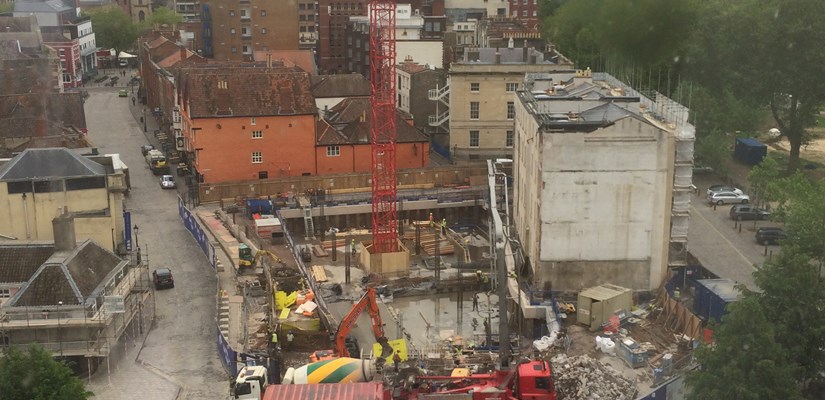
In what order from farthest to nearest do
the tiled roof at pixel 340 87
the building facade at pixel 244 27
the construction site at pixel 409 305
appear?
the building facade at pixel 244 27 → the tiled roof at pixel 340 87 → the construction site at pixel 409 305

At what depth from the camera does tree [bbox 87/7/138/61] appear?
316 ft

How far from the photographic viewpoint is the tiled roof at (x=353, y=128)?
46781 mm

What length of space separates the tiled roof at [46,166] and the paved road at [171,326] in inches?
185

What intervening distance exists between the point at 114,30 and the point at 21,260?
7350cm

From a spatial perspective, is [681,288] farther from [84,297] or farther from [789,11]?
[789,11]

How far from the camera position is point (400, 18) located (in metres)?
69.1

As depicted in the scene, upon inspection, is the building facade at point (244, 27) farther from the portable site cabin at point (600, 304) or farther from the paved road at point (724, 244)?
the portable site cabin at point (600, 304)

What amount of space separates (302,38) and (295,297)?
56177mm

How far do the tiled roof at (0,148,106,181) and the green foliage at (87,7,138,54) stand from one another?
6823 centimetres

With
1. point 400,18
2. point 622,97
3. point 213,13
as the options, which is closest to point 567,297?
point 622,97

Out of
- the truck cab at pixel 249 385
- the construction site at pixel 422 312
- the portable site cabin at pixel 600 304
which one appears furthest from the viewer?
the portable site cabin at pixel 600 304

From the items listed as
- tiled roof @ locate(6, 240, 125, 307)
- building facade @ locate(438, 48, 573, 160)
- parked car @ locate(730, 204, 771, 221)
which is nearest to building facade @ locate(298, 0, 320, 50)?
building facade @ locate(438, 48, 573, 160)

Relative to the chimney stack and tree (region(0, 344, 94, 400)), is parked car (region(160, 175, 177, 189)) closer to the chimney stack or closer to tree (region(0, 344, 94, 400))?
the chimney stack

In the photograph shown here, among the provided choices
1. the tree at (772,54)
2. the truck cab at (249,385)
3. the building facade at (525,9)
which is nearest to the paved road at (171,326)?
the truck cab at (249,385)
